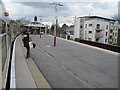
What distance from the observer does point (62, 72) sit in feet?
15.8

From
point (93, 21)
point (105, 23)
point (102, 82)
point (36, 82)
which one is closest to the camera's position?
point (36, 82)

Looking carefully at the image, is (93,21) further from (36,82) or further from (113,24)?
(36,82)

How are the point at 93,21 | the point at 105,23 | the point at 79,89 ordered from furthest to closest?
the point at 105,23, the point at 93,21, the point at 79,89

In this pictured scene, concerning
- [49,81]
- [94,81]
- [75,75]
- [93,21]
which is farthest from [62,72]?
[93,21]

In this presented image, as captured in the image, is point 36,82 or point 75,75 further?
point 75,75

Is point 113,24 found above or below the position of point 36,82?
above

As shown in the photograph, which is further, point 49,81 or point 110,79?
point 110,79

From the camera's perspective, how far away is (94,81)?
4051 mm

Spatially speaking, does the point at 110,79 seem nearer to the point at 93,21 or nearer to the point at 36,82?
the point at 36,82

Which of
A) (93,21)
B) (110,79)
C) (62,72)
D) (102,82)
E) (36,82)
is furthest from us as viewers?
(93,21)

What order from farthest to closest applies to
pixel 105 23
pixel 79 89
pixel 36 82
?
pixel 105 23 → pixel 36 82 → pixel 79 89

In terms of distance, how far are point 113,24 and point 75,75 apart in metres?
43.4

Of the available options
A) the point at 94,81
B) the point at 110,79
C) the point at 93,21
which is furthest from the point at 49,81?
the point at 93,21

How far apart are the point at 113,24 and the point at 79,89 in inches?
1747
